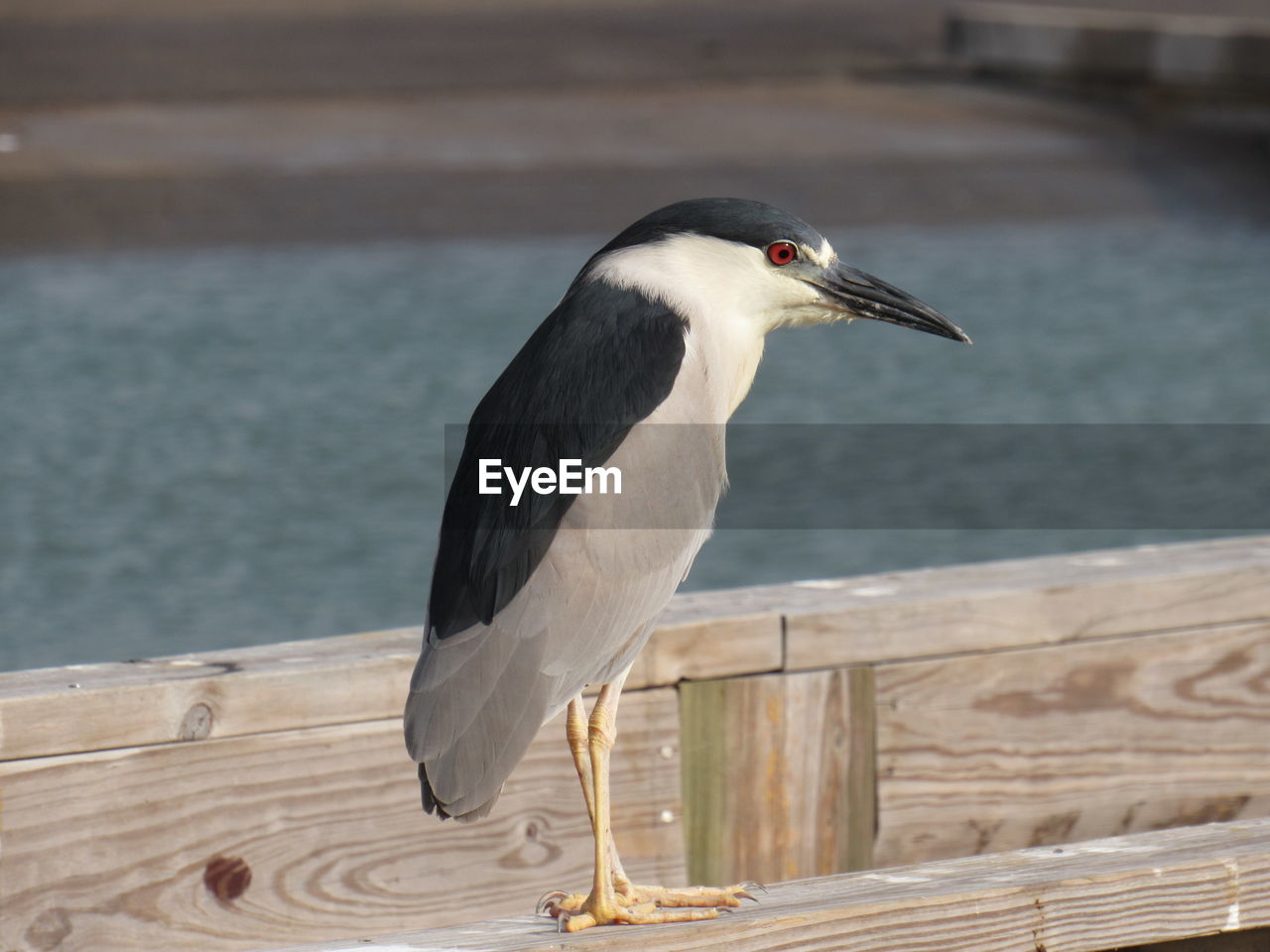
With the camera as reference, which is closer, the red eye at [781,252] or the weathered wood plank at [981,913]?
the weathered wood plank at [981,913]

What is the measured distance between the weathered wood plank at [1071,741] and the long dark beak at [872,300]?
0.52 metres

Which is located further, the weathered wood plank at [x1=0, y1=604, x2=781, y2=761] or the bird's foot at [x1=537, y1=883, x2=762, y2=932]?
the weathered wood plank at [x1=0, y1=604, x2=781, y2=761]

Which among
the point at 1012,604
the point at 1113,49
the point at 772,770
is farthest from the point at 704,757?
the point at 1113,49

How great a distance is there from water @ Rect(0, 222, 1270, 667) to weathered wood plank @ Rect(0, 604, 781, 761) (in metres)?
3.38

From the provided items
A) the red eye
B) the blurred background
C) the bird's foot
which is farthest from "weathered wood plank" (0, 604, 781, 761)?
the blurred background

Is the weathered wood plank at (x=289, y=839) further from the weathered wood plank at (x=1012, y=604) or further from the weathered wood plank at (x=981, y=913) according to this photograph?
the weathered wood plank at (x=981, y=913)

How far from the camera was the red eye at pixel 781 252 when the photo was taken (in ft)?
6.63

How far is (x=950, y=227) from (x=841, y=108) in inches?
108

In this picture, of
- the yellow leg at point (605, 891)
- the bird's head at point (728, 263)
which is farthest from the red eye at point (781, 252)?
the yellow leg at point (605, 891)

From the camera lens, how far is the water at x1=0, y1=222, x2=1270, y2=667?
6270mm

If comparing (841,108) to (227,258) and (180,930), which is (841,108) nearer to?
(227,258)

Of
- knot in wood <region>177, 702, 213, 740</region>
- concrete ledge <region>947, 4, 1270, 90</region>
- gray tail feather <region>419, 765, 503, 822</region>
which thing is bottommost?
gray tail feather <region>419, 765, 503, 822</region>

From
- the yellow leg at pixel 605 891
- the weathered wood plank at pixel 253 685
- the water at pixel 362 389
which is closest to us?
the yellow leg at pixel 605 891

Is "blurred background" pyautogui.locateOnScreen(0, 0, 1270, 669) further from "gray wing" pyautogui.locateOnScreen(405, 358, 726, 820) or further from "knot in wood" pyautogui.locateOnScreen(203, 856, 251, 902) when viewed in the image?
"gray wing" pyautogui.locateOnScreen(405, 358, 726, 820)
